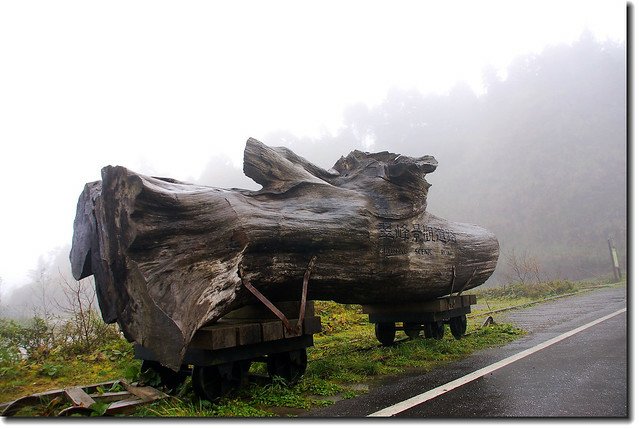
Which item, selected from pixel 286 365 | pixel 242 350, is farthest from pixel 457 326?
pixel 242 350

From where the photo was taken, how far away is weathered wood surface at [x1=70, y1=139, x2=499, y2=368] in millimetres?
4301

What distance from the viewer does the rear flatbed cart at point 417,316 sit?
777 cm

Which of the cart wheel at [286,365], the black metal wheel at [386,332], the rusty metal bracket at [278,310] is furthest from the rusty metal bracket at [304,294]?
the black metal wheel at [386,332]

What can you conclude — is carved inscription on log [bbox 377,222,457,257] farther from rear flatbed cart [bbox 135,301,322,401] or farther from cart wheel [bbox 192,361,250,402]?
cart wheel [bbox 192,361,250,402]

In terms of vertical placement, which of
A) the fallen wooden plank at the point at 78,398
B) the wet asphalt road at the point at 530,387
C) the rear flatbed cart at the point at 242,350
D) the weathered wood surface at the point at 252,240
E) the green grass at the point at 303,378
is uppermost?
the weathered wood surface at the point at 252,240

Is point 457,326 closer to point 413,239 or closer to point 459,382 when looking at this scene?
point 413,239

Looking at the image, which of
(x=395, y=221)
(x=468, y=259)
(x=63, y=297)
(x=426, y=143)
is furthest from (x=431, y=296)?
(x=426, y=143)

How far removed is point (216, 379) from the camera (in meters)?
4.73

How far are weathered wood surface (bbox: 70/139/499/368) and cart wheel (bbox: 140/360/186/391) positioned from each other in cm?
92

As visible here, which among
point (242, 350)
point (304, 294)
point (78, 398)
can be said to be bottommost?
point (78, 398)

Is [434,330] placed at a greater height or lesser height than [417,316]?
lesser

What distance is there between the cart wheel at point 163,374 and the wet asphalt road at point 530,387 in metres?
2.07

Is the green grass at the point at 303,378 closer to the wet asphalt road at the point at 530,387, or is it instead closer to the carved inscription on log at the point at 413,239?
the wet asphalt road at the point at 530,387

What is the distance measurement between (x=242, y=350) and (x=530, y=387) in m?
2.86
